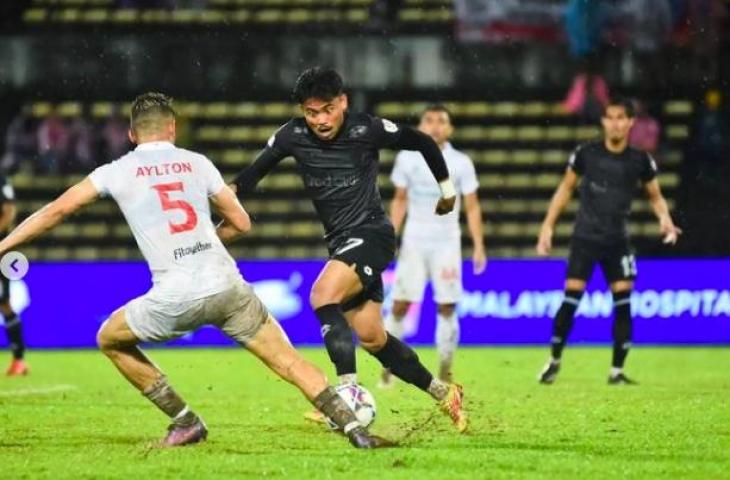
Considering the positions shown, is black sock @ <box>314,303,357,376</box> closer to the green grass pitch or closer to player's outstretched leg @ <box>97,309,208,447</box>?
the green grass pitch

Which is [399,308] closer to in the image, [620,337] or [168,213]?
[620,337]

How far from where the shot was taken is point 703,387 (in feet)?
43.0

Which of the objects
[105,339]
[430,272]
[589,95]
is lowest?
[430,272]

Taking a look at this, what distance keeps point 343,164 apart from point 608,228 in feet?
16.2

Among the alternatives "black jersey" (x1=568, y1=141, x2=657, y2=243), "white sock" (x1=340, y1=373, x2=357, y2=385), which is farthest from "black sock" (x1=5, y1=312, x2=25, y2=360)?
"white sock" (x1=340, y1=373, x2=357, y2=385)

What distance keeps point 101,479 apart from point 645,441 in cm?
316

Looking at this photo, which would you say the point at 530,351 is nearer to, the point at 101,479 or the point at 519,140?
the point at 519,140

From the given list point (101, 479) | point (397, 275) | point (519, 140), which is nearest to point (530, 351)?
point (397, 275)

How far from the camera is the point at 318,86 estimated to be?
908 cm

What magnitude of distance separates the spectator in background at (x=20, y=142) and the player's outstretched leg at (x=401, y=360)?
45.4 ft

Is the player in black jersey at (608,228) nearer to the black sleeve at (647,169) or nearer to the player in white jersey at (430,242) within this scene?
the black sleeve at (647,169)

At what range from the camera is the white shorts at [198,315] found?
326 inches

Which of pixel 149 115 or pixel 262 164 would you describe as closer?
pixel 149 115

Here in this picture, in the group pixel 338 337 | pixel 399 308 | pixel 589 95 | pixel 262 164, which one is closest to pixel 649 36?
pixel 589 95
